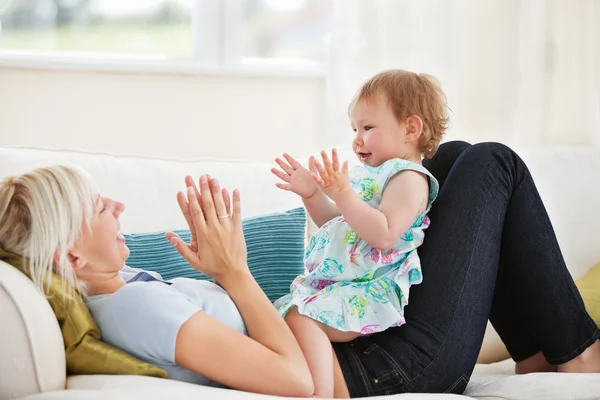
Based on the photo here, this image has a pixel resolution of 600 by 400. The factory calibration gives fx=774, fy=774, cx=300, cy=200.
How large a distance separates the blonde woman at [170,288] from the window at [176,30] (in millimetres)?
1744

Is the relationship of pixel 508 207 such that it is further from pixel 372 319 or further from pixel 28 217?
pixel 28 217

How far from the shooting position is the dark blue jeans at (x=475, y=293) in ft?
4.97

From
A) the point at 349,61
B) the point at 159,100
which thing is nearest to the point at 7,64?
the point at 159,100

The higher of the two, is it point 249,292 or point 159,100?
point 159,100

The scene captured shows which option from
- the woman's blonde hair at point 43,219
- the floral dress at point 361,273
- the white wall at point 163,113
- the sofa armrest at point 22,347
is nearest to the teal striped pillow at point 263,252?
the floral dress at point 361,273

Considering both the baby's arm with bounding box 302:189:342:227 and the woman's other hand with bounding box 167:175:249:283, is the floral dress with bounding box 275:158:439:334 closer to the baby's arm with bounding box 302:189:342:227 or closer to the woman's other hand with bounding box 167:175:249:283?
the baby's arm with bounding box 302:189:342:227

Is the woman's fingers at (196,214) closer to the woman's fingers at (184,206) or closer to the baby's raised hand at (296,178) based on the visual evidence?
the woman's fingers at (184,206)

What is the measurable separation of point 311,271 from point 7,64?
1.68 m

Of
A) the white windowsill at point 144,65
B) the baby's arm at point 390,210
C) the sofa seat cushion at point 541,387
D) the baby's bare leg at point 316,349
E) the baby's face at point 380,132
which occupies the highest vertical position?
the white windowsill at point 144,65

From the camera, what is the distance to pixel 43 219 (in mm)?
1281

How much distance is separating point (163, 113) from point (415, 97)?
1.50m

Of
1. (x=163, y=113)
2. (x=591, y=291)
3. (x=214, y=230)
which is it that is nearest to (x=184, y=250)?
(x=214, y=230)

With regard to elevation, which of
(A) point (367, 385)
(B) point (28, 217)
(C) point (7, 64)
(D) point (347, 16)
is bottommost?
(A) point (367, 385)

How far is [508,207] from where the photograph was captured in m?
1.68
